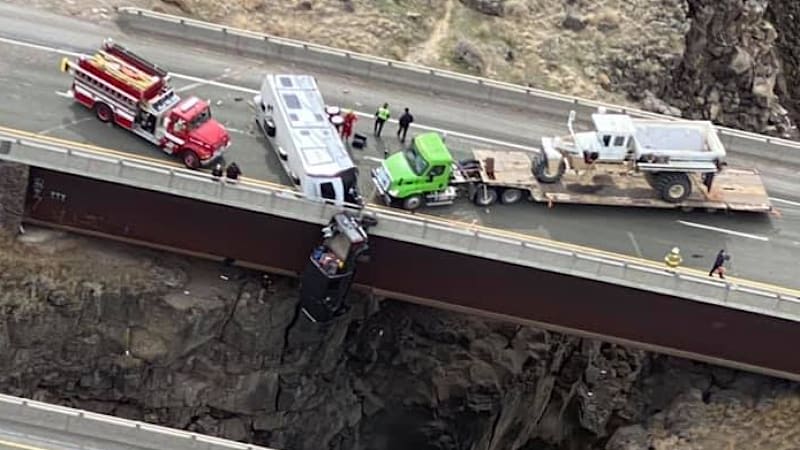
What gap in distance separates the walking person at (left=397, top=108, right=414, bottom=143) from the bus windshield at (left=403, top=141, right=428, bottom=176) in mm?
3146

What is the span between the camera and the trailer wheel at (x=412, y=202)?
43.0 m

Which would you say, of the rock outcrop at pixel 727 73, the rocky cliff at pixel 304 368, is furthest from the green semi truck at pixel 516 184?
the rock outcrop at pixel 727 73

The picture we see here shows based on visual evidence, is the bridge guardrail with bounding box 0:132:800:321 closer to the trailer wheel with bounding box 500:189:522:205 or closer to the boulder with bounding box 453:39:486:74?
the trailer wheel with bounding box 500:189:522:205

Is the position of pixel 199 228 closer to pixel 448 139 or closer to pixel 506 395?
pixel 448 139

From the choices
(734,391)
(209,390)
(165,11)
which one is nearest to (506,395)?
(734,391)

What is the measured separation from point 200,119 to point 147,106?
198 centimetres

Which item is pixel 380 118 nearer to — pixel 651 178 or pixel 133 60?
pixel 133 60

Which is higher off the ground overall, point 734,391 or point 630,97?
point 630,97

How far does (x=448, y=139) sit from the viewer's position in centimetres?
4788

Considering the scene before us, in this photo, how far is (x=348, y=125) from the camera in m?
45.6

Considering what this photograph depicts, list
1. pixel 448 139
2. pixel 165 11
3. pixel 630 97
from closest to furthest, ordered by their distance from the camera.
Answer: pixel 448 139 < pixel 165 11 < pixel 630 97

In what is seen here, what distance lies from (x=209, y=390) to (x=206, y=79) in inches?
501

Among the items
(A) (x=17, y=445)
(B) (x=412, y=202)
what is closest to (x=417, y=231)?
(B) (x=412, y=202)

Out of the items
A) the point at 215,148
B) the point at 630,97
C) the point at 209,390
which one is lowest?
the point at 209,390
